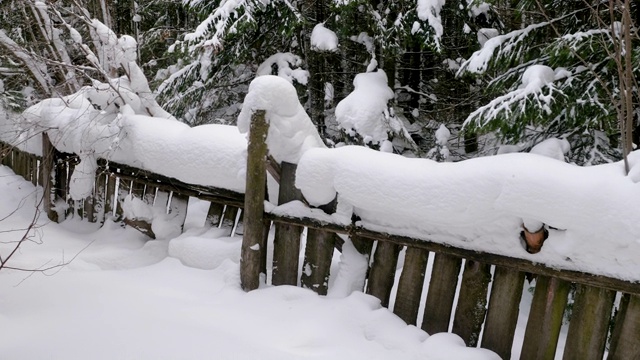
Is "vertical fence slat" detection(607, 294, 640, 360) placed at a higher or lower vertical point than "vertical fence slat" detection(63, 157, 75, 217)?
higher

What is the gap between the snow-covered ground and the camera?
2.62 metres

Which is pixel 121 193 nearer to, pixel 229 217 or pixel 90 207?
pixel 90 207

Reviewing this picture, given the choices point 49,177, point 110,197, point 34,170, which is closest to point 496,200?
point 110,197

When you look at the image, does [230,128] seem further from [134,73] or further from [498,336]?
[498,336]

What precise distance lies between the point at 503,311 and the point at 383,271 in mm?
794

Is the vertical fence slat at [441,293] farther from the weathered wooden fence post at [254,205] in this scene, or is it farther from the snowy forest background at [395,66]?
the weathered wooden fence post at [254,205]

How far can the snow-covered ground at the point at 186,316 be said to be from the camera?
2615mm

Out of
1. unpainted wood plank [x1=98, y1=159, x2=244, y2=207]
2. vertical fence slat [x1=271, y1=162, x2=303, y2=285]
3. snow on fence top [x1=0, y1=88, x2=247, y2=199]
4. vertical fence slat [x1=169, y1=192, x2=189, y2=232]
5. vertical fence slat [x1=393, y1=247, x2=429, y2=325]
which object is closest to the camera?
vertical fence slat [x1=393, y1=247, x2=429, y2=325]

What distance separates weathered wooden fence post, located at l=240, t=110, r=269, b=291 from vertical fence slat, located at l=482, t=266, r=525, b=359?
167 centimetres

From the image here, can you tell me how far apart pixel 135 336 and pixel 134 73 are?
10.9 ft

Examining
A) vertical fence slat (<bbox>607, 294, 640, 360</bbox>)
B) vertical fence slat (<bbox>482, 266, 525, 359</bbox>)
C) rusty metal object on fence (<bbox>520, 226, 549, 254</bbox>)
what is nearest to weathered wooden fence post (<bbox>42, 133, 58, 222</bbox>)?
vertical fence slat (<bbox>482, 266, 525, 359</bbox>)

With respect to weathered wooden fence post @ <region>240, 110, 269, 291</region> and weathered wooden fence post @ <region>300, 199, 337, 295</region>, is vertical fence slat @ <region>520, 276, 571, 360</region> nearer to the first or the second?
weathered wooden fence post @ <region>300, 199, 337, 295</region>

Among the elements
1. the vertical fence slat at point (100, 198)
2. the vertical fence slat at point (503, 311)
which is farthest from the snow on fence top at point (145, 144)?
the vertical fence slat at point (503, 311)

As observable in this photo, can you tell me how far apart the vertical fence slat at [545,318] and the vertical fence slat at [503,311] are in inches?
3.5
